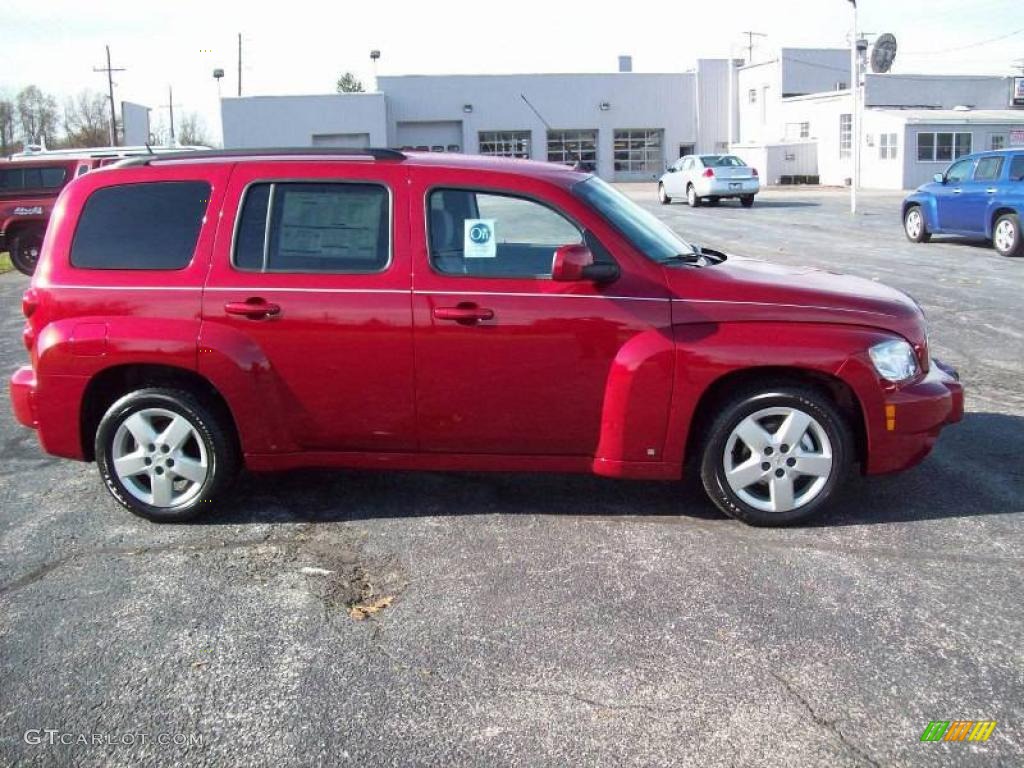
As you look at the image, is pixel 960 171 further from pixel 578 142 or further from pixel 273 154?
pixel 578 142

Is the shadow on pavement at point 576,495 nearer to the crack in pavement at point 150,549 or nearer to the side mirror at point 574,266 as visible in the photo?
the crack in pavement at point 150,549

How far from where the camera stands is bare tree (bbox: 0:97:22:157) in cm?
8262

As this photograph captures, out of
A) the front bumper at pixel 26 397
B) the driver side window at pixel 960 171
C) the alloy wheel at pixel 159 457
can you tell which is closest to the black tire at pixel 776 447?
the alloy wheel at pixel 159 457

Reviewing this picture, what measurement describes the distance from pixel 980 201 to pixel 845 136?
29.8m

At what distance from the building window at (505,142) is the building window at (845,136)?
1971cm

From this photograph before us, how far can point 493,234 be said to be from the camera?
5.00 m

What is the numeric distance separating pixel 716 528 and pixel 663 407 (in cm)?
68

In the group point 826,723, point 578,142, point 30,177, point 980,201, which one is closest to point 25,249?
point 30,177

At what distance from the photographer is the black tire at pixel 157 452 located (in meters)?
Answer: 5.11

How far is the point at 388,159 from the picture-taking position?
5.15 meters

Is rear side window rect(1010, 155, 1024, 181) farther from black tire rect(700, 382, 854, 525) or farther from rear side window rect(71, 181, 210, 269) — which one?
rear side window rect(71, 181, 210, 269)

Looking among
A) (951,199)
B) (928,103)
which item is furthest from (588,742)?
(928,103)

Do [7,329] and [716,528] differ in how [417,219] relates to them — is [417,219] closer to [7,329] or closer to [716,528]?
[716,528]

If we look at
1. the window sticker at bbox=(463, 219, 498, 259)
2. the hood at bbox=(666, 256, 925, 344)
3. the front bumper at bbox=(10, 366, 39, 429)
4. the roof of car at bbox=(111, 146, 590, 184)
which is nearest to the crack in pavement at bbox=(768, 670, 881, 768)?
the hood at bbox=(666, 256, 925, 344)
